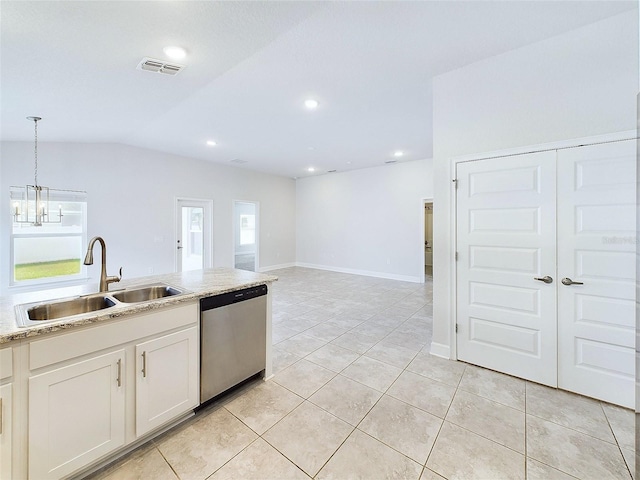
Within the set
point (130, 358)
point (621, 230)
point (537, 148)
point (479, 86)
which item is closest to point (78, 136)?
point (130, 358)

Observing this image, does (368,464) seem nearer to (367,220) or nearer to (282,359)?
(282,359)

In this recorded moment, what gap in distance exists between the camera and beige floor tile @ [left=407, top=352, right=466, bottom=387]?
2.42m

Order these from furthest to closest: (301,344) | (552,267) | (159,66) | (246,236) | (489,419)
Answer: (246,236) < (301,344) < (159,66) < (552,267) < (489,419)

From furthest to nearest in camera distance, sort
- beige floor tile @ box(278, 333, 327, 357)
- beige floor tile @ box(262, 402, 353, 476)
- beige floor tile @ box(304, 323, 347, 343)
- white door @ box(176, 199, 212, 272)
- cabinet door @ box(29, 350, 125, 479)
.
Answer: white door @ box(176, 199, 212, 272) < beige floor tile @ box(304, 323, 347, 343) < beige floor tile @ box(278, 333, 327, 357) < beige floor tile @ box(262, 402, 353, 476) < cabinet door @ box(29, 350, 125, 479)

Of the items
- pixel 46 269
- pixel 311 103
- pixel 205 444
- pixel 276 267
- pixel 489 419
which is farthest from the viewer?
pixel 276 267

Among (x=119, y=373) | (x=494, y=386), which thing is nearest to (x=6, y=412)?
(x=119, y=373)

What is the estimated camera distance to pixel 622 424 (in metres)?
1.85

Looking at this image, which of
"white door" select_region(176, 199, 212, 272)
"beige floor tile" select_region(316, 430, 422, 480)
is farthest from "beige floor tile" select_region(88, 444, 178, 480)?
"white door" select_region(176, 199, 212, 272)

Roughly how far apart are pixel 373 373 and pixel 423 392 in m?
0.46

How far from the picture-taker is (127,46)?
2.08m

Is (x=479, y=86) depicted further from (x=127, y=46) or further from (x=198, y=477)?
(x=198, y=477)

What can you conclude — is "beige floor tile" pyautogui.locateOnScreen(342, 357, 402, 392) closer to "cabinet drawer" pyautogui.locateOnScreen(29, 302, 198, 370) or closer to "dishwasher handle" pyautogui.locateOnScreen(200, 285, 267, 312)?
"dishwasher handle" pyautogui.locateOnScreen(200, 285, 267, 312)

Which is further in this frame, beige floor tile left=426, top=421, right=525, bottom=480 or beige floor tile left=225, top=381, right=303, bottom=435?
beige floor tile left=225, top=381, right=303, bottom=435

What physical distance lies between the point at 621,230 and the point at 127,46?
4.01 m
